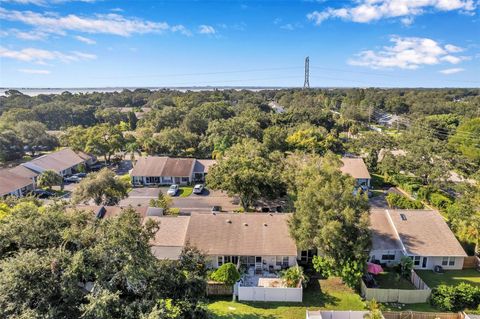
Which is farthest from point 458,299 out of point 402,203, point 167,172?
point 167,172

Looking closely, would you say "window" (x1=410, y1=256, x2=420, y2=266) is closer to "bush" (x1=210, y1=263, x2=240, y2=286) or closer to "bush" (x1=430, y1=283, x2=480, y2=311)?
"bush" (x1=430, y1=283, x2=480, y2=311)

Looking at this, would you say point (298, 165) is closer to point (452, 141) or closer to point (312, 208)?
point (312, 208)

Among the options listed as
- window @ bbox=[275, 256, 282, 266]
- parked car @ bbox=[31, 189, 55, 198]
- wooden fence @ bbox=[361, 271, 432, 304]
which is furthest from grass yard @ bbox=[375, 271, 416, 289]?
parked car @ bbox=[31, 189, 55, 198]

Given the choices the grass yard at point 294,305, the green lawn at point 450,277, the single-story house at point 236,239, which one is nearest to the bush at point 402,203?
the green lawn at point 450,277

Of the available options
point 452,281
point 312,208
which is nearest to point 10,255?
point 312,208

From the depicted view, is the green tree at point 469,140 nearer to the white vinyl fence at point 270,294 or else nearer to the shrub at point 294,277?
the shrub at point 294,277

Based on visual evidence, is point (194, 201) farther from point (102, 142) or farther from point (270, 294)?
point (102, 142)
